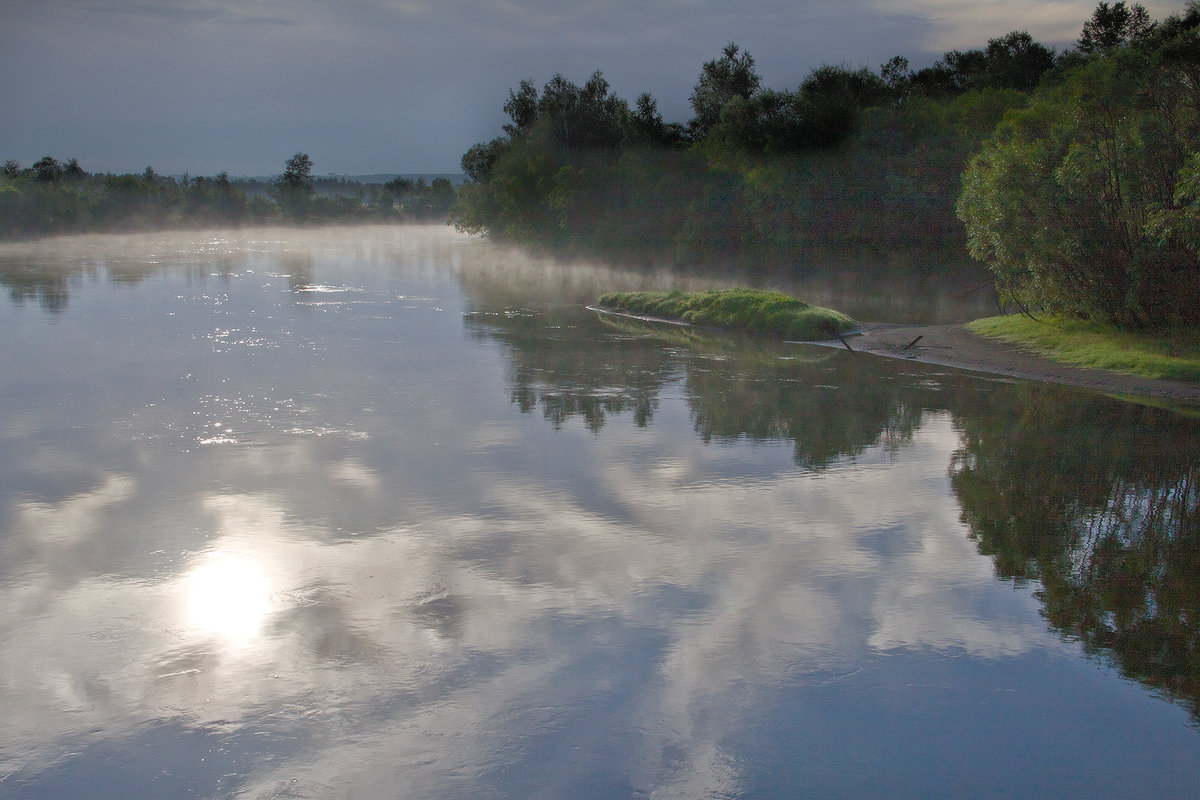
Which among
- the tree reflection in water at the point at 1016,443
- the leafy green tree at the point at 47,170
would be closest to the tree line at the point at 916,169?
the tree reflection in water at the point at 1016,443

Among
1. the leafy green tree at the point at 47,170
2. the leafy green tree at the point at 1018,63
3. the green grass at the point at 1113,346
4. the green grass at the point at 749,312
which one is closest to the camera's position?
the green grass at the point at 1113,346

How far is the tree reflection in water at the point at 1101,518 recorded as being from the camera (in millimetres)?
9031

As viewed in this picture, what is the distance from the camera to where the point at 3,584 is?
9.94m

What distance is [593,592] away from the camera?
9836 millimetres

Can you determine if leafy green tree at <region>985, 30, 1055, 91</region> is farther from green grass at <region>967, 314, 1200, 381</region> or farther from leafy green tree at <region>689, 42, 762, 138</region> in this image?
green grass at <region>967, 314, 1200, 381</region>

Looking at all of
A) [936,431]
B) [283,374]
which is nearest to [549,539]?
[936,431]

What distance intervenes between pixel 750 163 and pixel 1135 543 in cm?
5390

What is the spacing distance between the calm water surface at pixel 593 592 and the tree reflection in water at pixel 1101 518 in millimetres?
56

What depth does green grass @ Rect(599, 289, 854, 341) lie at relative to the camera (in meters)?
30.8

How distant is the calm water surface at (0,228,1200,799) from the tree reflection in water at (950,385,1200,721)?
0.18 feet

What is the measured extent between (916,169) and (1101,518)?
159 feet

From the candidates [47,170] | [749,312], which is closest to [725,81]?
[749,312]

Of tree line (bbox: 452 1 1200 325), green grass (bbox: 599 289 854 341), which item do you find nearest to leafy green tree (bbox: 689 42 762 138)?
tree line (bbox: 452 1 1200 325)

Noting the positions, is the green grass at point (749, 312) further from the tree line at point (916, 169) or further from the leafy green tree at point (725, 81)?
the leafy green tree at point (725, 81)
